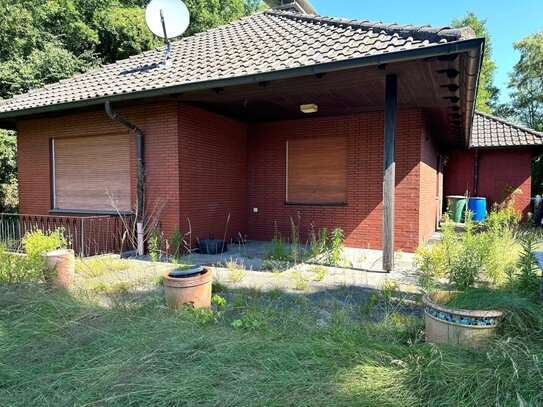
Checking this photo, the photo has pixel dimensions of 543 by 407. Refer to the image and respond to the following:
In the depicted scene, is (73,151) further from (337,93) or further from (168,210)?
(337,93)

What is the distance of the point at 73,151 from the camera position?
26.5 ft

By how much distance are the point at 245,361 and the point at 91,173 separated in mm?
6935

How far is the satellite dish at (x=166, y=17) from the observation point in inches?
289

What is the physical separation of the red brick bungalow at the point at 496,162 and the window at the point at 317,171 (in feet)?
24.1

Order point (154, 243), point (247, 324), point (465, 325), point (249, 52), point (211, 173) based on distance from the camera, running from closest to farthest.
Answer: point (465, 325) → point (247, 324) → point (154, 243) → point (249, 52) → point (211, 173)

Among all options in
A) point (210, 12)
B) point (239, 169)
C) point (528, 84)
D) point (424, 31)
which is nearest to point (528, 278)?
point (424, 31)

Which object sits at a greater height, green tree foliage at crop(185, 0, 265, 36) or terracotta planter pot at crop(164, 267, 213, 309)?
green tree foliage at crop(185, 0, 265, 36)

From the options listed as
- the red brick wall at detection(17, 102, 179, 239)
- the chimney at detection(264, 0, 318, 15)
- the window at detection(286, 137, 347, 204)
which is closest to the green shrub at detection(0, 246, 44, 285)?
the red brick wall at detection(17, 102, 179, 239)

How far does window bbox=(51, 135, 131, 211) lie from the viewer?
7.48 m

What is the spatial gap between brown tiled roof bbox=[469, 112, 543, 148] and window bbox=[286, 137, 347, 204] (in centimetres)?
857

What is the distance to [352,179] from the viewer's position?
7797 mm

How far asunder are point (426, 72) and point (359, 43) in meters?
1.08

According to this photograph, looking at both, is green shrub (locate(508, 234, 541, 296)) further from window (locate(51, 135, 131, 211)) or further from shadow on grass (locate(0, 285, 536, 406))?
window (locate(51, 135, 131, 211))

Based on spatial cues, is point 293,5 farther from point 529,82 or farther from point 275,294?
point 529,82
